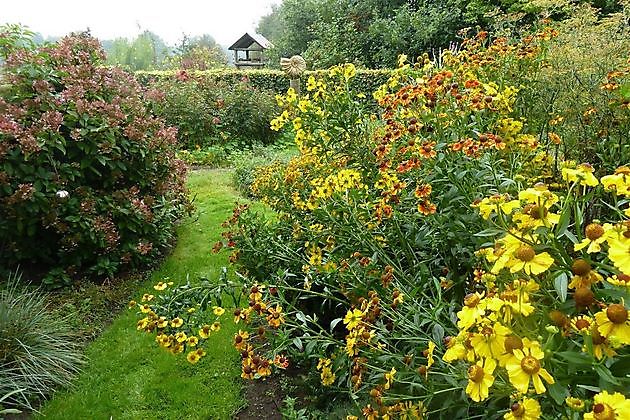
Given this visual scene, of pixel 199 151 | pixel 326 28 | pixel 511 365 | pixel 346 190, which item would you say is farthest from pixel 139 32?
pixel 511 365

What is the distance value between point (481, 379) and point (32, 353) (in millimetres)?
2382

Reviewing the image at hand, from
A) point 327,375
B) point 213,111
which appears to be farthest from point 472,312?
point 213,111

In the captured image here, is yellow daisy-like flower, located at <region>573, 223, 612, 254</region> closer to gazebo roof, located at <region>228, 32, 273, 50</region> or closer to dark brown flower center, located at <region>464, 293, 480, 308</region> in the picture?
dark brown flower center, located at <region>464, 293, 480, 308</region>

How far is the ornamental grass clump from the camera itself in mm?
2359

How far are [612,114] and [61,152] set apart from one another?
123 inches

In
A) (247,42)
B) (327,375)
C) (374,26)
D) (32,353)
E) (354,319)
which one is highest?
(374,26)

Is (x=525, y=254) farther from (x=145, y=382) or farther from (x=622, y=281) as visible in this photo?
(x=145, y=382)

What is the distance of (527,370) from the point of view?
706mm

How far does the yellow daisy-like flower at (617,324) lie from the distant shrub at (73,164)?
306 cm

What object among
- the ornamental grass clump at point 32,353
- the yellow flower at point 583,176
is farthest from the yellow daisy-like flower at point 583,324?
the ornamental grass clump at point 32,353

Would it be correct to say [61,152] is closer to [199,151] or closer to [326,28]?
[199,151]

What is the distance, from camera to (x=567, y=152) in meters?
2.35

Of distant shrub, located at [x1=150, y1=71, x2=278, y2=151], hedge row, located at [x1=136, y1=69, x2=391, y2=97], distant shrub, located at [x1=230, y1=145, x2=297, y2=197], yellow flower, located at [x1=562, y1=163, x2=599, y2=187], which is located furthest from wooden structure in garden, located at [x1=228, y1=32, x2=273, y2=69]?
yellow flower, located at [x1=562, y1=163, x2=599, y2=187]

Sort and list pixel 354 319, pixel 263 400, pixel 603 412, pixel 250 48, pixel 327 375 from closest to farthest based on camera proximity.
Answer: pixel 603 412
pixel 354 319
pixel 327 375
pixel 263 400
pixel 250 48
